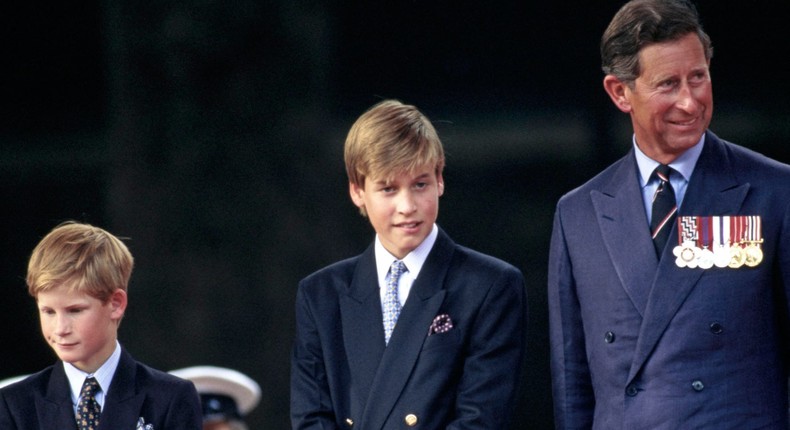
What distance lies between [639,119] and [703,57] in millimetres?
189

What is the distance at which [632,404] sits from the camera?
9.58 ft

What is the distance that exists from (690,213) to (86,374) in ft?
4.53

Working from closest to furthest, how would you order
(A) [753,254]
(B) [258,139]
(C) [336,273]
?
1. (A) [753,254]
2. (C) [336,273]
3. (B) [258,139]

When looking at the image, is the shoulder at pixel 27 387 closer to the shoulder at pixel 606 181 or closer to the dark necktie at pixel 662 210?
the shoulder at pixel 606 181

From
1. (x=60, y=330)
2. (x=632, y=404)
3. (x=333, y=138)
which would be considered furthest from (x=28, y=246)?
(x=632, y=404)

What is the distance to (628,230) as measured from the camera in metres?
3.01

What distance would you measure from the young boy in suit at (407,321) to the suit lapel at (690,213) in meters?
0.37

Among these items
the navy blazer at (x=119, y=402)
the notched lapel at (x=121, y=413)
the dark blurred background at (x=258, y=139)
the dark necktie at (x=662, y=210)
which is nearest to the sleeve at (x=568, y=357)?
the dark necktie at (x=662, y=210)

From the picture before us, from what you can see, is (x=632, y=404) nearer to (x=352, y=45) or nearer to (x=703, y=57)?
(x=703, y=57)

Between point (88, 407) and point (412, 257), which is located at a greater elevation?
point (412, 257)

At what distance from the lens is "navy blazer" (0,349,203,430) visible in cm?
306

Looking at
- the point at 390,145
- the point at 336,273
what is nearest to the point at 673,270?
the point at 390,145

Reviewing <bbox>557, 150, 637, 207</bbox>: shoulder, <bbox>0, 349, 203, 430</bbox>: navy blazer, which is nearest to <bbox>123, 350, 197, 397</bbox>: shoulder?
<bbox>0, 349, 203, 430</bbox>: navy blazer

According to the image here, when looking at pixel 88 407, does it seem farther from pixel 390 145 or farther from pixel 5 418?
pixel 390 145
